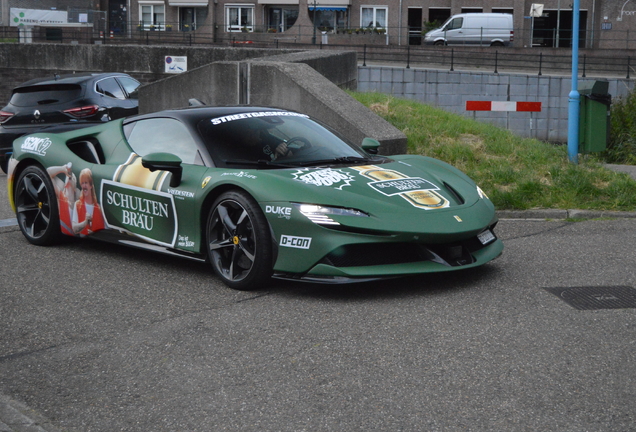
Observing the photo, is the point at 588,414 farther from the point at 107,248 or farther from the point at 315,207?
the point at 107,248

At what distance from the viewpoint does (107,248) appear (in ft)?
23.8

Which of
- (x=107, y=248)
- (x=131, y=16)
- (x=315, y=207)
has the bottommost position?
(x=107, y=248)

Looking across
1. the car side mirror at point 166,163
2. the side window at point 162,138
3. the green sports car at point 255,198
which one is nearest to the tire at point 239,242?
the green sports car at point 255,198

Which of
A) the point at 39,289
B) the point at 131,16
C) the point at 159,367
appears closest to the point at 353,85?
the point at 39,289

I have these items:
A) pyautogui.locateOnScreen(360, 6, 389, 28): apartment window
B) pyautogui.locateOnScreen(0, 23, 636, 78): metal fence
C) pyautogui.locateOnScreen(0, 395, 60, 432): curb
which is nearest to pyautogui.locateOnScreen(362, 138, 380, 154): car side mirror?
pyautogui.locateOnScreen(0, 395, 60, 432): curb

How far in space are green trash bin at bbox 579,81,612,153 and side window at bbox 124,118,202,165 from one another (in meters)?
6.25

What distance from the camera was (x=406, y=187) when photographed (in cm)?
575

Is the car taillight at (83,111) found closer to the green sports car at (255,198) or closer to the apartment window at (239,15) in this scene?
the green sports car at (255,198)

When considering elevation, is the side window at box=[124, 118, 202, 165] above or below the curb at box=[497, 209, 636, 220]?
above

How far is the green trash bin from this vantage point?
34.8 feet

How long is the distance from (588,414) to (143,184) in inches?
151

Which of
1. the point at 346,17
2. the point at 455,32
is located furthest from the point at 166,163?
the point at 346,17

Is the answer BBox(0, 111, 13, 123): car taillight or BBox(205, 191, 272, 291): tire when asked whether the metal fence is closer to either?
BBox(0, 111, 13, 123): car taillight

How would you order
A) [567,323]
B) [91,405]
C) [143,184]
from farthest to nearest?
A: [143,184] → [567,323] → [91,405]
